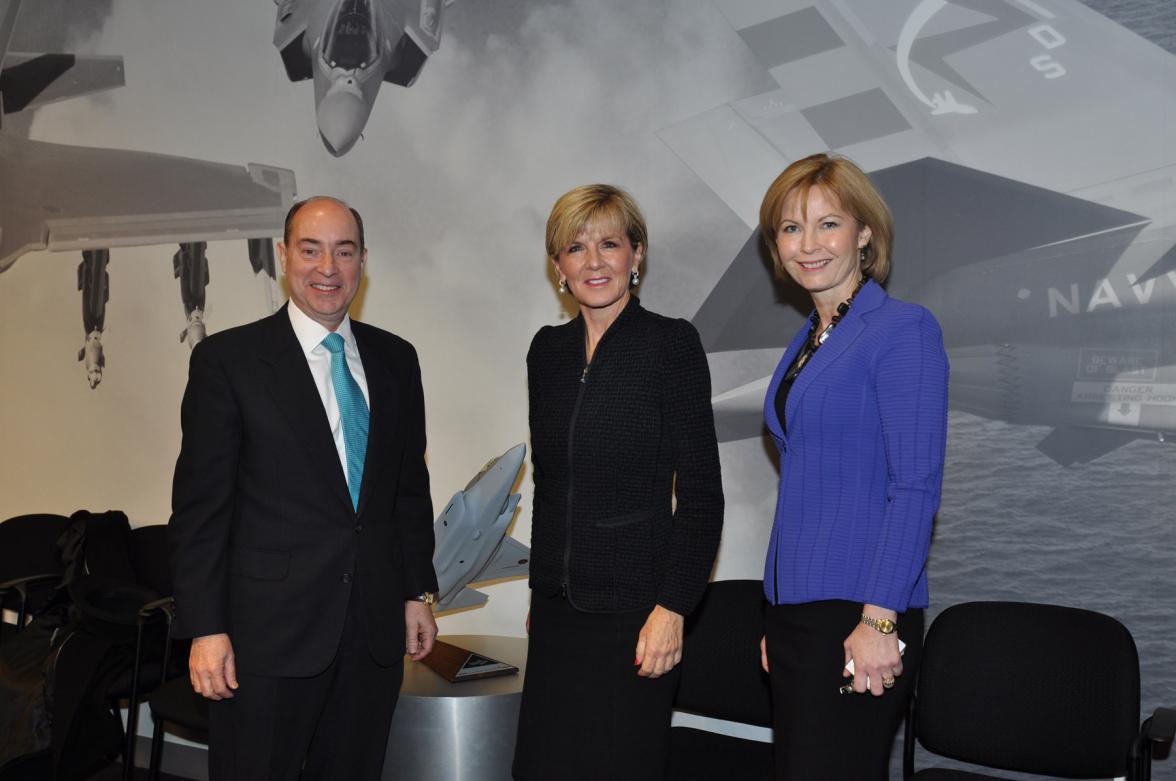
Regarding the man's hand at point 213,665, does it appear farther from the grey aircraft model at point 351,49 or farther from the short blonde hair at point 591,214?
the grey aircraft model at point 351,49

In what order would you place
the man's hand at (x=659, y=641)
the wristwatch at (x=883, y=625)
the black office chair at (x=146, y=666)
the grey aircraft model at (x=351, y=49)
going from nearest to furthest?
the wristwatch at (x=883, y=625) → the man's hand at (x=659, y=641) → the black office chair at (x=146, y=666) → the grey aircraft model at (x=351, y=49)

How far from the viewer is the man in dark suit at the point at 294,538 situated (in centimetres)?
214

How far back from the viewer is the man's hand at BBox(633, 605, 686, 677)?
2.09m

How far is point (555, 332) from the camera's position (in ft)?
7.95

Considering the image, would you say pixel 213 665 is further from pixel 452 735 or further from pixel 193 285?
pixel 193 285

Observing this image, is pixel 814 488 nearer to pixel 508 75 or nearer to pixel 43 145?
pixel 508 75

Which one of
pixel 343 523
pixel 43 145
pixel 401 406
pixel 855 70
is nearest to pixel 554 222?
pixel 401 406

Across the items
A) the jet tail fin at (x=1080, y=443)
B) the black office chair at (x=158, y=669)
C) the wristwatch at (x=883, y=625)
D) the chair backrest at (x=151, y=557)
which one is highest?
the jet tail fin at (x=1080, y=443)

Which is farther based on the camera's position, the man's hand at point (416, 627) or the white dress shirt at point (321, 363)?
the man's hand at point (416, 627)

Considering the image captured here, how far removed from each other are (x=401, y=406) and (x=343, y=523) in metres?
0.35

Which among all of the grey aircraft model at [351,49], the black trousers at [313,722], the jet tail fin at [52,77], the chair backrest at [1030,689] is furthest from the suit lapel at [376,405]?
the jet tail fin at [52,77]

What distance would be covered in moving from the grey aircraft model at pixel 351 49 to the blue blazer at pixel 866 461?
8.16ft

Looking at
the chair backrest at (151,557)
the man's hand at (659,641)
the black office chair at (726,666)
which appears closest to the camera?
the man's hand at (659,641)

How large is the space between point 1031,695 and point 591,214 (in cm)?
162
